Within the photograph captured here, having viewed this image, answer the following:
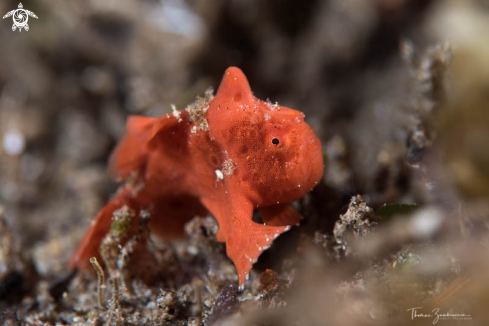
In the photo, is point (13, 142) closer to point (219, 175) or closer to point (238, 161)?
point (219, 175)

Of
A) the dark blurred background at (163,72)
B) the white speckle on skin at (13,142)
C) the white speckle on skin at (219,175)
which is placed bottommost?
the white speckle on skin at (219,175)

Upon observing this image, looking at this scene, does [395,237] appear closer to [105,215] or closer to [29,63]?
[105,215]

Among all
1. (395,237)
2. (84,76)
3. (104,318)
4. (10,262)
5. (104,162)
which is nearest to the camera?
(395,237)

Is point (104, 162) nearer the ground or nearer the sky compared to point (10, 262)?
nearer the sky

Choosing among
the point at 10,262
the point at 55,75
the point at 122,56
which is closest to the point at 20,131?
the point at 55,75

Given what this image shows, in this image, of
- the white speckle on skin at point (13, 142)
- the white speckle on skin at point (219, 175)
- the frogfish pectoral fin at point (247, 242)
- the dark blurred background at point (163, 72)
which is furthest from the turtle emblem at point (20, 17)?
the frogfish pectoral fin at point (247, 242)

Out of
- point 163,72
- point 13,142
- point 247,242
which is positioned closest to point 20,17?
point 13,142

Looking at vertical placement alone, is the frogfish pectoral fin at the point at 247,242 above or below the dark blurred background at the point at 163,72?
below

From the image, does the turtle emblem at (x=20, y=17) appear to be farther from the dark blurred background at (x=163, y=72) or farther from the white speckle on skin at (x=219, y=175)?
the white speckle on skin at (x=219, y=175)
